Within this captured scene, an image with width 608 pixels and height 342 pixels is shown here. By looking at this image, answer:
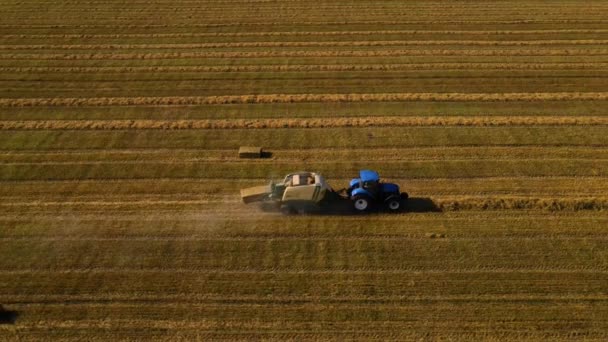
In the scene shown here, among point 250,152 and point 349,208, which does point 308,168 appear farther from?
point 349,208

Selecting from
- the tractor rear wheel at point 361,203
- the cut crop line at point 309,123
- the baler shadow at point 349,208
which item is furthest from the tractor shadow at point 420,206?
the cut crop line at point 309,123

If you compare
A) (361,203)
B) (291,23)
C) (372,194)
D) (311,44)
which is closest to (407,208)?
(372,194)

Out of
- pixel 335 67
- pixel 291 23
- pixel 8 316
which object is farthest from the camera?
pixel 291 23

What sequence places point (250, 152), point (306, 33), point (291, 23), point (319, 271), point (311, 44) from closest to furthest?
1. point (319, 271)
2. point (250, 152)
3. point (311, 44)
4. point (306, 33)
5. point (291, 23)

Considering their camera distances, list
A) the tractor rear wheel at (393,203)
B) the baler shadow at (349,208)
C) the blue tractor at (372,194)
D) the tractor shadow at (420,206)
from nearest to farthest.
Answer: the blue tractor at (372,194)
the tractor rear wheel at (393,203)
the baler shadow at (349,208)
the tractor shadow at (420,206)

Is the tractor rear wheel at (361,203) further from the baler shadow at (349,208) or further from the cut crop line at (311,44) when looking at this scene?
the cut crop line at (311,44)

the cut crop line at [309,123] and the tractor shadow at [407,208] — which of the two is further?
the cut crop line at [309,123]
